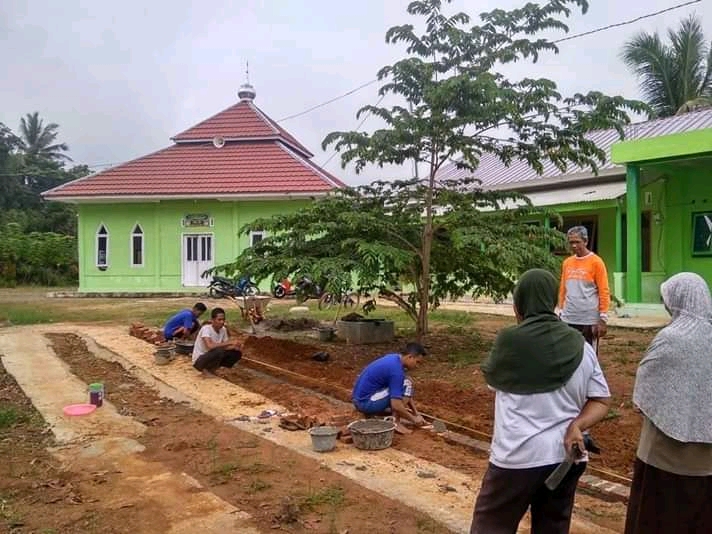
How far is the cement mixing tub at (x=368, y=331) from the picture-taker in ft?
35.5

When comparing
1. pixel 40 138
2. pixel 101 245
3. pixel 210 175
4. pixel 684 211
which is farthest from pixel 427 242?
pixel 40 138

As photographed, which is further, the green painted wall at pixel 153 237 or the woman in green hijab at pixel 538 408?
the green painted wall at pixel 153 237

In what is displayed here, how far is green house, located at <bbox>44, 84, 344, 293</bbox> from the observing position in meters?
22.7

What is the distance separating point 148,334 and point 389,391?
7291mm

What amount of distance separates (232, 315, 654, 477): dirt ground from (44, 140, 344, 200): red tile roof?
441 inches

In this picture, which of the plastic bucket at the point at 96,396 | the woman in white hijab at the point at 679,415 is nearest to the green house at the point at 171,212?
the plastic bucket at the point at 96,396

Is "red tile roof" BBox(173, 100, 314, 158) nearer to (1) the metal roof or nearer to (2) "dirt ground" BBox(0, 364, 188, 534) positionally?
(1) the metal roof

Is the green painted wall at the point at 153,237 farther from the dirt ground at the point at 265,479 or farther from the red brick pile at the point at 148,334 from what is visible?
the dirt ground at the point at 265,479

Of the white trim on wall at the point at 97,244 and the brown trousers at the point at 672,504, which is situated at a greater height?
the white trim on wall at the point at 97,244

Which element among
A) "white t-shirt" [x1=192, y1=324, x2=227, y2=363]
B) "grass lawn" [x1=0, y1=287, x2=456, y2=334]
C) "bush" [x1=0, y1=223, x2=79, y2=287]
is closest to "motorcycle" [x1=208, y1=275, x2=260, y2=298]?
"grass lawn" [x1=0, y1=287, x2=456, y2=334]

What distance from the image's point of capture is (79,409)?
267 inches

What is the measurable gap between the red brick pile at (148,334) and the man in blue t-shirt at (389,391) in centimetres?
578

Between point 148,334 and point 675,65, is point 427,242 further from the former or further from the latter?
point 675,65

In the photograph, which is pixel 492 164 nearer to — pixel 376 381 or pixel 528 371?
pixel 376 381
